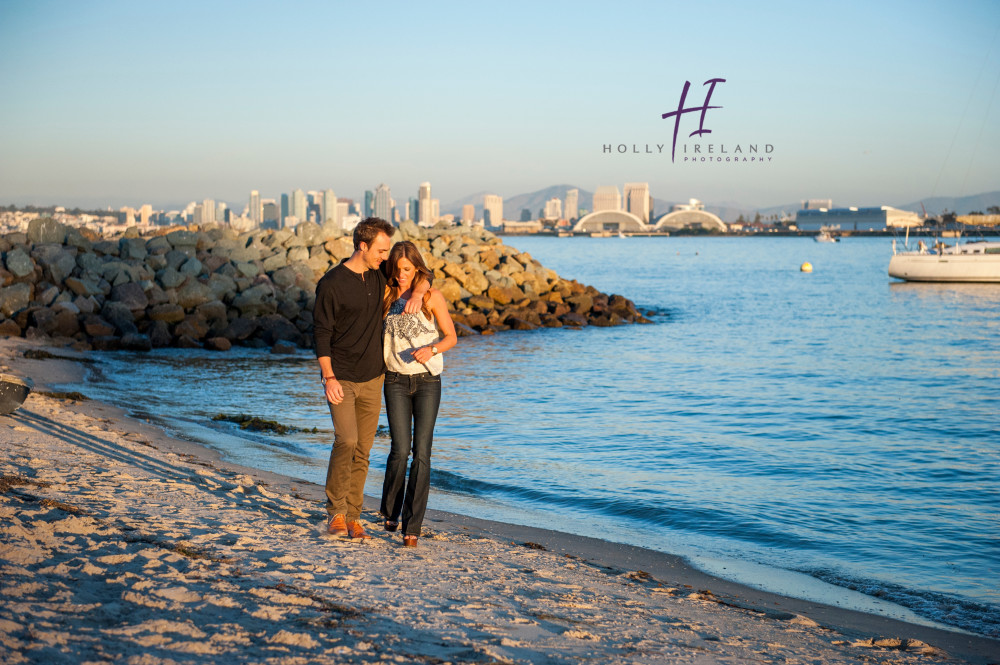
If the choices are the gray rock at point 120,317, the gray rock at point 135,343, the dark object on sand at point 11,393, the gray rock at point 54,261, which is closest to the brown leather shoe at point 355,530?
the dark object on sand at point 11,393

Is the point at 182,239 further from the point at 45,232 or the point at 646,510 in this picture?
the point at 646,510

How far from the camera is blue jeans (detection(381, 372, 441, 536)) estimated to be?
515 cm

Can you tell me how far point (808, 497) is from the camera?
28.2 feet

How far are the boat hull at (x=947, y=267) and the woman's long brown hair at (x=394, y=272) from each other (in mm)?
49236

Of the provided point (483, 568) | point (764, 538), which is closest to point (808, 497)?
point (764, 538)

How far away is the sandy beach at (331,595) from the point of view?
3.53 m

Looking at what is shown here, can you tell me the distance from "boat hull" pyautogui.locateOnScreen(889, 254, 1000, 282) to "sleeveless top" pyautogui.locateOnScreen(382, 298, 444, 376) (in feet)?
162

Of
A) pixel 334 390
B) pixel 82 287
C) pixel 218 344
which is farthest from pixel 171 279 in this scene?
pixel 334 390

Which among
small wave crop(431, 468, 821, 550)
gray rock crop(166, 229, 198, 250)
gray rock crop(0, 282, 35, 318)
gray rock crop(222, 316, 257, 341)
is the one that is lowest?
small wave crop(431, 468, 821, 550)

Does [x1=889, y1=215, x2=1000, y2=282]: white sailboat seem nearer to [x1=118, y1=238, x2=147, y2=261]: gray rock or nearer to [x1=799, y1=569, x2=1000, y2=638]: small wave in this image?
[x1=118, y1=238, x2=147, y2=261]: gray rock

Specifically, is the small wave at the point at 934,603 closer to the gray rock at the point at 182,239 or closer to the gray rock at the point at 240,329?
the gray rock at the point at 240,329

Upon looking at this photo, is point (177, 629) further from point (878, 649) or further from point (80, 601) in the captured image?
point (878, 649)

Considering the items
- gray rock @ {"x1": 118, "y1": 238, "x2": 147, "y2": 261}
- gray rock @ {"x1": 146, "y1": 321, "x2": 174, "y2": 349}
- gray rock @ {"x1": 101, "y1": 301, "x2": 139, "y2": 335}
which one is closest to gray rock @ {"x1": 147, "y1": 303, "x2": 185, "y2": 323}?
gray rock @ {"x1": 101, "y1": 301, "x2": 139, "y2": 335}

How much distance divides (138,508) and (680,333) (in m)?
22.5
